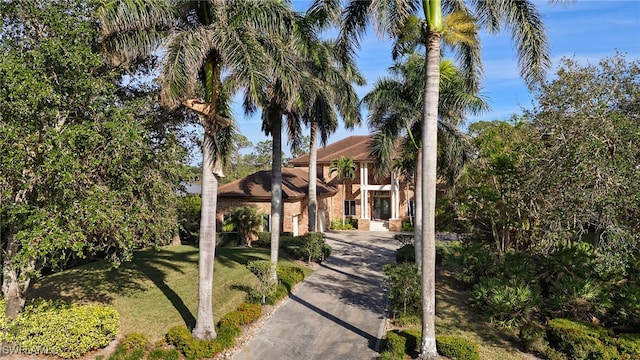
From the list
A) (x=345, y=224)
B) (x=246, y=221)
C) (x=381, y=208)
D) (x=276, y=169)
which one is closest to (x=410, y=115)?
(x=276, y=169)

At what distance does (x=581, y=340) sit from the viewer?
368 inches

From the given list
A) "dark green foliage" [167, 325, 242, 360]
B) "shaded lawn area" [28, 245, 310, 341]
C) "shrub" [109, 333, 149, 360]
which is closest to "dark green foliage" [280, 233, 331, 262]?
"shaded lawn area" [28, 245, 310, 341]

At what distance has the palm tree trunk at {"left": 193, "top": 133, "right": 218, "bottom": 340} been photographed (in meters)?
10.4

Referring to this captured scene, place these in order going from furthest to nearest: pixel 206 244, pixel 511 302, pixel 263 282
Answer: pixel 263 282
pixel 511 302
pixel 206 244

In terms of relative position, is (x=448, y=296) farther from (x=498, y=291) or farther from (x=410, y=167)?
(x=410, y=167)

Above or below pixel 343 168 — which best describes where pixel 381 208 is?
below

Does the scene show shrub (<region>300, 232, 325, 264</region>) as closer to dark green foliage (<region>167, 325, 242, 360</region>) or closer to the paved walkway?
the paved walkway

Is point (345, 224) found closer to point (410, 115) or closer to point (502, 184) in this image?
point (410, 115)

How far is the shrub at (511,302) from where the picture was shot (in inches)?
452

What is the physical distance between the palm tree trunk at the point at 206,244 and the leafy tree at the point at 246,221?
13.1 metres

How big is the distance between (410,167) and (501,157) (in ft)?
28.2

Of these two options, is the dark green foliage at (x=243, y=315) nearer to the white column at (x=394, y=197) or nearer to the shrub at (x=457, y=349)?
the shrub at (x=457, y=349)

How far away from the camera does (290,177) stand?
3131 centimetres

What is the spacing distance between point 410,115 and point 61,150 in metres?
12.0
